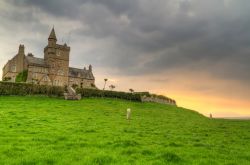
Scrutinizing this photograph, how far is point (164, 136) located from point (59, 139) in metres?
8.27

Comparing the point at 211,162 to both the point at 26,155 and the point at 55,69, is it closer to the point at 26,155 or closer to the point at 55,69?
the point at 26,155

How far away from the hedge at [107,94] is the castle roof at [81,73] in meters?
43.0

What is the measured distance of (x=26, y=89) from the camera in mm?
72062

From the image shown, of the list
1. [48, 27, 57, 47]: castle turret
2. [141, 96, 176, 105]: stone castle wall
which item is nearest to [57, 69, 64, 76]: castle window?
[48, 27, 57, 47]: castle turret

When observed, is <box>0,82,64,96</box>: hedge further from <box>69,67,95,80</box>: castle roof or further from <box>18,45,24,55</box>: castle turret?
<box>69,67,95,80</box>: castle roof

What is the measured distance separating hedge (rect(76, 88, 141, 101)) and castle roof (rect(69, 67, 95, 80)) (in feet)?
→ 141

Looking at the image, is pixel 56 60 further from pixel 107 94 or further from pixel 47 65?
pixel 107 94

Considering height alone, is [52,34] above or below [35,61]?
above

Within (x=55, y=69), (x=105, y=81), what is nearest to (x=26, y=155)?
(x=105, y=81)

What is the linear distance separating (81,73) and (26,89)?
188 feet

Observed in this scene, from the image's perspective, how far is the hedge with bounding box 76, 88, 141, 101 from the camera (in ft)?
260

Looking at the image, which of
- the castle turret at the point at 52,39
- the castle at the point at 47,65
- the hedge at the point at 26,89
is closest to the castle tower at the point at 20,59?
the castle at the point at 47,65

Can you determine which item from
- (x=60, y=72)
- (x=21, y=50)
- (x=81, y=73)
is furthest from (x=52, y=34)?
(x=81, y=73)

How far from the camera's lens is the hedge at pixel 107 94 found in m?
79.1
